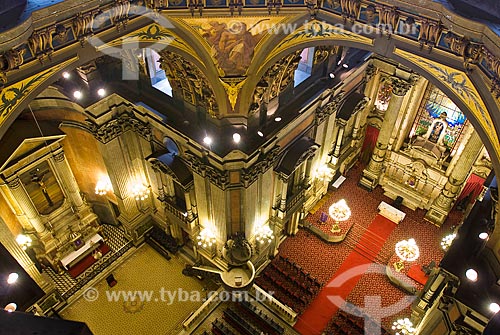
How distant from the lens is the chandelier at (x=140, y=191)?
2277 cm

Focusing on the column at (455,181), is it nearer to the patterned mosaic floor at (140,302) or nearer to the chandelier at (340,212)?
the chandelier at (340,212)

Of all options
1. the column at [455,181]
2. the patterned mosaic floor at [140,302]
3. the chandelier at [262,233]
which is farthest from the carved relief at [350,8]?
the patterned mosaic floor at [140,302]

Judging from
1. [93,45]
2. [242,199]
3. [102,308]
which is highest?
[242,199]

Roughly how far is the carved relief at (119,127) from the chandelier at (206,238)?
5492 mm

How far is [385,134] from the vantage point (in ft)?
81.5

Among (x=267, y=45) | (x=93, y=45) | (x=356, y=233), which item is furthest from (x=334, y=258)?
(x=93, y=45)

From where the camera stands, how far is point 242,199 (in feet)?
62.9

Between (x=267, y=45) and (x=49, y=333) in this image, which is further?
(x=267, y=45)

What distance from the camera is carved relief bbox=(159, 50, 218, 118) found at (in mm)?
17000


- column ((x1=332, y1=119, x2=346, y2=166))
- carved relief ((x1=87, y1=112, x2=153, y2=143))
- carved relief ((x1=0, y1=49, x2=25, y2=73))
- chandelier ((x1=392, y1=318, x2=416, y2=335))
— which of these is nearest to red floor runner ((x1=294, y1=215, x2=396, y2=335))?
chandelier ((x1=392, y1=318, x2=416, y2=335))

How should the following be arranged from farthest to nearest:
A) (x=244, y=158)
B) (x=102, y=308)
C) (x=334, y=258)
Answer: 1. (x=334, y=258)
2. (x=102, y=308)
3. (x=244, y=158)

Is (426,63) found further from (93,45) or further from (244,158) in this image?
(93,45)

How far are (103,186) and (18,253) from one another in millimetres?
5138

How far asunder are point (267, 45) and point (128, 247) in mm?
14749
